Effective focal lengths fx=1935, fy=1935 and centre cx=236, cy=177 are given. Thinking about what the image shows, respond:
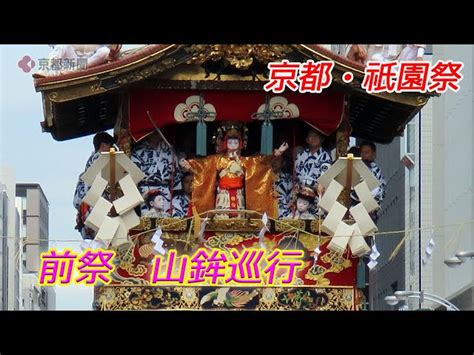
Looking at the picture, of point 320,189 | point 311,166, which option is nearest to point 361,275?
point 320,189

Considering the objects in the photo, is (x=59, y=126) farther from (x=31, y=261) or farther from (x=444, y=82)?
(x=444, y=82)

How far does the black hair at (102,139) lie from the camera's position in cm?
1784

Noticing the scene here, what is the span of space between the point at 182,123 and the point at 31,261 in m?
2.21

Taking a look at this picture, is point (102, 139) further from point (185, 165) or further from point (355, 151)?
point (355, 151)

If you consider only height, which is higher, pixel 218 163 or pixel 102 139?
pixel 102 139

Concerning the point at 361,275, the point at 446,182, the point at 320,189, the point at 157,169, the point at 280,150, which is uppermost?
the point at 446,182

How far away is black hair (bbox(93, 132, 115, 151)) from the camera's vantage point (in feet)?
58.5

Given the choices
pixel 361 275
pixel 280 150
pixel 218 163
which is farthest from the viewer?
pixel 218 163

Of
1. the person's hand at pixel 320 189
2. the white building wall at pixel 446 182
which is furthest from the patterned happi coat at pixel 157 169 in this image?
the white building wall at pixel 446 182

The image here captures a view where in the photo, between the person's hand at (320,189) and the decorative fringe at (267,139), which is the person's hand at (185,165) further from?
the person's hand at (320,189)

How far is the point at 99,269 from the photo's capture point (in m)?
16.8

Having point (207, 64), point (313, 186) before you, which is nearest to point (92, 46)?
point (207, 64)

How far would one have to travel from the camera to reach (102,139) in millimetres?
17859

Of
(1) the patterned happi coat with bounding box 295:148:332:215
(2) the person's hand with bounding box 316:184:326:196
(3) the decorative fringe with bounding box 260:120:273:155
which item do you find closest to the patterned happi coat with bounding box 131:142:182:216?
(3) the decorative fringe with bounding box 260:120:273:155
